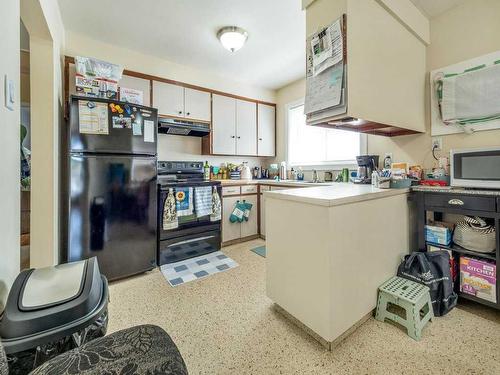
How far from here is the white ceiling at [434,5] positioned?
192cm

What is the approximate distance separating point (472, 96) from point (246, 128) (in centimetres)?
264

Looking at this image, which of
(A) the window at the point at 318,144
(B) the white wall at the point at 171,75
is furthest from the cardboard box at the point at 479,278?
(B) the white wall at the point at 171,75

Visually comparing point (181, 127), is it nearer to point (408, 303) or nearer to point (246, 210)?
point (246, 210)

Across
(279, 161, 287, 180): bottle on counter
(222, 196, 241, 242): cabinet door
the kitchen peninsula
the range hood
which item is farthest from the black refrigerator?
(279, 161, 287, 180): bottle on counter

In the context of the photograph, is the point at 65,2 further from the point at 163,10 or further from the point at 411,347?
the point at 411,347

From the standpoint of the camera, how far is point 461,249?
1715 mm

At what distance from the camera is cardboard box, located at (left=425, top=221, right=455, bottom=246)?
1784 mm

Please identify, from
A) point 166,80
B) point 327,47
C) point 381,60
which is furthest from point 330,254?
point 166,80

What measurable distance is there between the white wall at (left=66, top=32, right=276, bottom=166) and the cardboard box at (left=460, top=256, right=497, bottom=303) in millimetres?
3055

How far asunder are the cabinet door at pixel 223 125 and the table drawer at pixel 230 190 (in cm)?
59

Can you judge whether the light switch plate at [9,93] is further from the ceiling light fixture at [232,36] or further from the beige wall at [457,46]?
the beige wall at [457,46]

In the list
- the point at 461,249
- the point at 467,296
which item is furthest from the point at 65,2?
the point at 467,296

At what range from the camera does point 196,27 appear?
7.62ft

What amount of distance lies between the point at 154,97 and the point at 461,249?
11.3 feet
